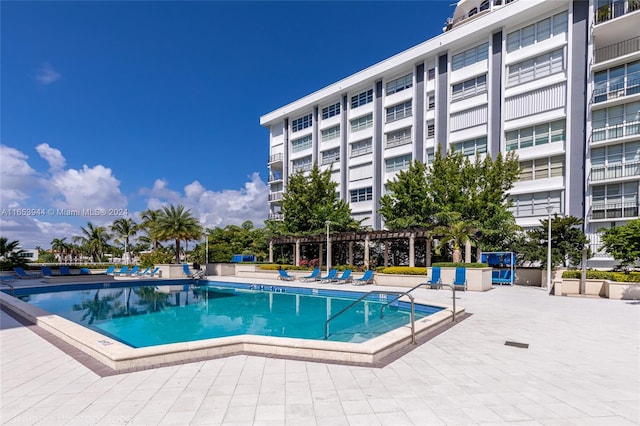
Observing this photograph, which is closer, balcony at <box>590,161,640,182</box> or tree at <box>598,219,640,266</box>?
tree at <box>598,219,640,266</box>

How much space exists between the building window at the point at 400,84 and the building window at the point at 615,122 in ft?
48.6

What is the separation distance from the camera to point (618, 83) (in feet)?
71.8

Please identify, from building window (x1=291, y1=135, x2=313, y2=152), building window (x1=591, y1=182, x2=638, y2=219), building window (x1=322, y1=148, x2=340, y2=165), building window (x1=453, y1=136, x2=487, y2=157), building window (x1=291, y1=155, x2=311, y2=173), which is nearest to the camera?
building window (x1=591, y1=182, x2=638, y2=219)

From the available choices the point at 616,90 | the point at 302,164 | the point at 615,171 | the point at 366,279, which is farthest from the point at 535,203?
the point at 302,164

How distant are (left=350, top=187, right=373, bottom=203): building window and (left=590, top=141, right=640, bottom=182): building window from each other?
1752 centimetres

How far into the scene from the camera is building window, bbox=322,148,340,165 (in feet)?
121

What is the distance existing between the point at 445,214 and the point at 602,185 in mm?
10679

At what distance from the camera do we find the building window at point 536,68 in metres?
23.6

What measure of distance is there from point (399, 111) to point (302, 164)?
44.5 ft

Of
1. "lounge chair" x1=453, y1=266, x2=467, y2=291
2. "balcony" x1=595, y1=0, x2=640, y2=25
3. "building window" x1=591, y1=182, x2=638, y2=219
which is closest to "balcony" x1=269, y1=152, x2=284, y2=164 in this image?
"lounge chair" x1=453, y1=266, x2=467, y2=291

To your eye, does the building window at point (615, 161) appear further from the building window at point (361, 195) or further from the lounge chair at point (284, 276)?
the lounge chair at point (284, 276)

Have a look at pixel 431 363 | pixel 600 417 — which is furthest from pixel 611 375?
pixel 431 363

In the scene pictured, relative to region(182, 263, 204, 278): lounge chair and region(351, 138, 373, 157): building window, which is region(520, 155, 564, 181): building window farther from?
region(182, 263, 204, 278): lounge chair

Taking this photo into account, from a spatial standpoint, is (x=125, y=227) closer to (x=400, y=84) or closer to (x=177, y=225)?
(x=177, y=225)
